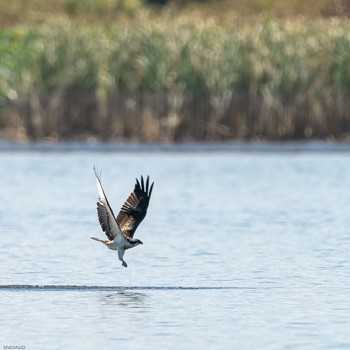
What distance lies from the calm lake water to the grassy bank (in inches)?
40.5

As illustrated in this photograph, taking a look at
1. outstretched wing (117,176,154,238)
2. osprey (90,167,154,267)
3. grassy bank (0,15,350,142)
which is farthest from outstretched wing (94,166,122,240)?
grassy bank (0,15,350,142)

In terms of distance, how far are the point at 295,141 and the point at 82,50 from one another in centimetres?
393

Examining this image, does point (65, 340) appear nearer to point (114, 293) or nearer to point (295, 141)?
point (114, 293)

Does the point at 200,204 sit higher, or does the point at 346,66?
the point at 346,66

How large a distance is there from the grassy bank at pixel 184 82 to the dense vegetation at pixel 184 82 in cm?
2

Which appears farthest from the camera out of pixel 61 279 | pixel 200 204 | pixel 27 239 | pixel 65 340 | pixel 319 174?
pixel 319 174

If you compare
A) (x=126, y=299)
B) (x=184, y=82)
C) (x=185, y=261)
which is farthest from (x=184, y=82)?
(x=126, y=299)

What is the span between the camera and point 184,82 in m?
27.7

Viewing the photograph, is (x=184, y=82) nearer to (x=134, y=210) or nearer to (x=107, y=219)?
(x=134, y=210)

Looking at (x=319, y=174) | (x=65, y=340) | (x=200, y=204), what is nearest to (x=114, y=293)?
(x=65, y=340)

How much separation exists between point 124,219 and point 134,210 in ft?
0.62

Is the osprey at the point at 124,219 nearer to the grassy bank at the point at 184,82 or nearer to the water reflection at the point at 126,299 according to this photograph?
the water reflection at the point at 126,299

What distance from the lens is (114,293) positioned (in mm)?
12836

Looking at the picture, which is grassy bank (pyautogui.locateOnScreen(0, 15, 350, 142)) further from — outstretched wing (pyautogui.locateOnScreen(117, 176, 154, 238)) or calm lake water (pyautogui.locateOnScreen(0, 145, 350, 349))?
outstretched wing (pyautogui.locateOnScreen(117, 176, 154, 238))
